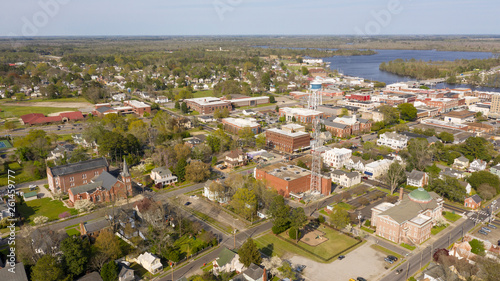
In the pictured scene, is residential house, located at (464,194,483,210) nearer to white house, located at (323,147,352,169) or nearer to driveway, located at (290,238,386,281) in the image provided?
driveway, located at (290,238,386,281)

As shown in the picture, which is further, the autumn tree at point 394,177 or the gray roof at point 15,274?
the autumn tree at point 394,177

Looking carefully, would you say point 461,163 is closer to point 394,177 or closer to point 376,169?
point 376,169

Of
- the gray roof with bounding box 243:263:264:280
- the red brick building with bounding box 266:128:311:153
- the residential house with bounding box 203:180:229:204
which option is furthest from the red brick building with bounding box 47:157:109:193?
the red brick building with bounding box 266:128:311:153

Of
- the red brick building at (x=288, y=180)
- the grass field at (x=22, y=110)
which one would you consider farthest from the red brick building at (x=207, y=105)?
the red brick building at (x=288, y=180)

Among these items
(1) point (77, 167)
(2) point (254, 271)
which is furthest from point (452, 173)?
(1) point (77, 167)

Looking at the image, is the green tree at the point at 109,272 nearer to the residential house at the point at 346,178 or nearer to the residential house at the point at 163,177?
the residential house at the point at 163,177

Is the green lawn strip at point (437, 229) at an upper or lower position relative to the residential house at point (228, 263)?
lower

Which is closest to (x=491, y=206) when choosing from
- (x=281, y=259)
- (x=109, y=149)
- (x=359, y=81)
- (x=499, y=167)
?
(x=499, y=167)
